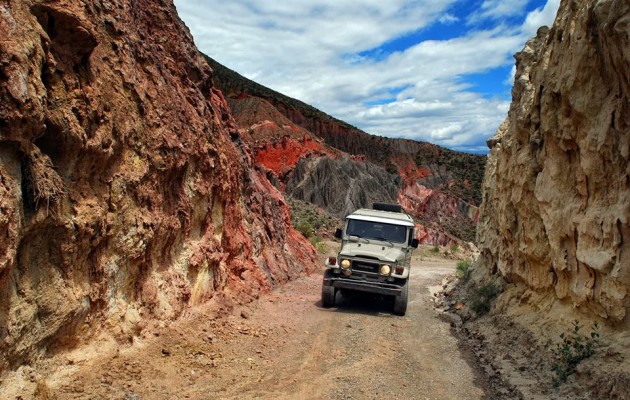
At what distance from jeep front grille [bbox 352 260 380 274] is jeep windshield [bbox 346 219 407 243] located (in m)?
1.08

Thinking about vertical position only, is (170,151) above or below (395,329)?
above

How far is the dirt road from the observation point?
7031mm

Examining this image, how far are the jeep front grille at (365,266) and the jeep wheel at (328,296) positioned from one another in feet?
2.59

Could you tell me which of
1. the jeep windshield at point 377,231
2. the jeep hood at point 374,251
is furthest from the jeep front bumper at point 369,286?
the jeep windshield at point 377,231

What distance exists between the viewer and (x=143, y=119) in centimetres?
946

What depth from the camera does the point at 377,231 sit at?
13.5 metres

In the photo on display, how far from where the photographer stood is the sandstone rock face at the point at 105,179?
6.04 metres

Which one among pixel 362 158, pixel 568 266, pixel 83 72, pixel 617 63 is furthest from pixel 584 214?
pixel 362 158

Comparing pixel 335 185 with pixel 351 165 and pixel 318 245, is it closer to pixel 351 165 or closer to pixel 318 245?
pixel 351 165

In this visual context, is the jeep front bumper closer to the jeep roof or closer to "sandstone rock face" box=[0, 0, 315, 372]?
the jeep roof

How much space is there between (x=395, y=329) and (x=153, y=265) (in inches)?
208

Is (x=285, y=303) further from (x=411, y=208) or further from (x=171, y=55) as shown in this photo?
(x=411, y=208)

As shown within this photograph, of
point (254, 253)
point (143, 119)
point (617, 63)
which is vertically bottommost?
point (254, 253)

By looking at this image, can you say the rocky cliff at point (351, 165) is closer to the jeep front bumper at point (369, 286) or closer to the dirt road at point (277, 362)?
the jeep front bumper at point (369, 286)
